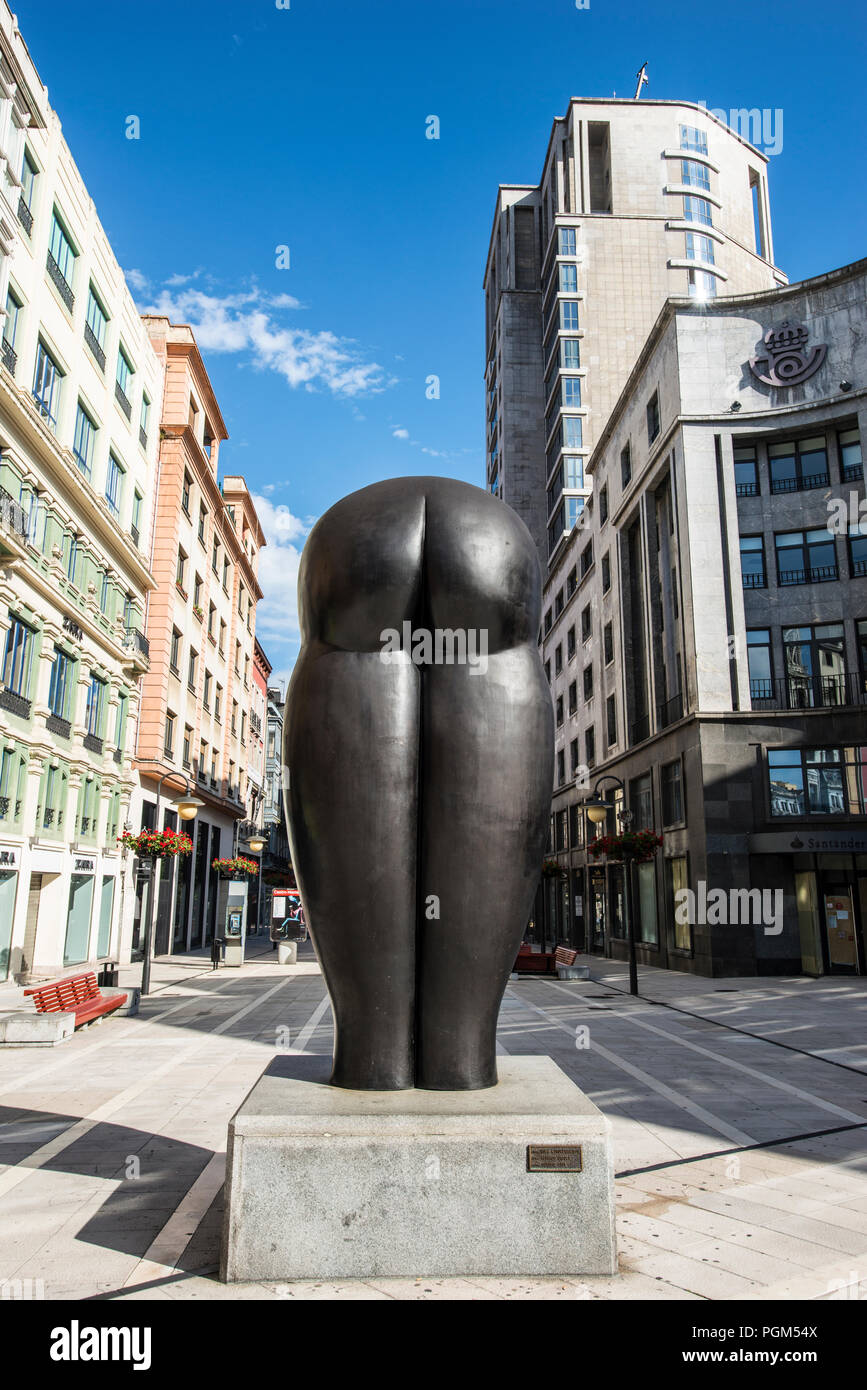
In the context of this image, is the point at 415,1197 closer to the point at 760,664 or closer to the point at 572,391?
the point at 760,664

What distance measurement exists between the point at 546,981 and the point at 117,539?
62.1 ft

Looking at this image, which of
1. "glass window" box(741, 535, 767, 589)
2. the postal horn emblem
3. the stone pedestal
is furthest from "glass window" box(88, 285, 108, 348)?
the stone pedestal

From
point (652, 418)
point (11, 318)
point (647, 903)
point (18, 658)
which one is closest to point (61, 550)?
point (18, 658)

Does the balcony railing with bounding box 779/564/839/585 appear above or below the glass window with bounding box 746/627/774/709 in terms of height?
above

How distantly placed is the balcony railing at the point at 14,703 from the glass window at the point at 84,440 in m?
7.72

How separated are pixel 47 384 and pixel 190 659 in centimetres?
1721

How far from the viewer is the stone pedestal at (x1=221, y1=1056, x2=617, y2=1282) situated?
379cm

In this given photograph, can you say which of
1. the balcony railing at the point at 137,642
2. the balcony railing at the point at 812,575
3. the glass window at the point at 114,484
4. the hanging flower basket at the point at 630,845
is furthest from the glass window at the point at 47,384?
the balcony railing at the point at 812,575

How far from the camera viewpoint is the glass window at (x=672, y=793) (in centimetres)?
2842

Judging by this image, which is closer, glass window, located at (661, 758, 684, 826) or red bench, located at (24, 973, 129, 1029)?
red bench, located at (24, 973, 129, 1029)

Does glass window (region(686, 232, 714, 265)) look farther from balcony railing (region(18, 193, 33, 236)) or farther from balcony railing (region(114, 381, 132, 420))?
balcony railing (region(18, 193, 33, 236))

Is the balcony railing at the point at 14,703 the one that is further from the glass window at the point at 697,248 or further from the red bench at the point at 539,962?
the glass window at the point at 697,248

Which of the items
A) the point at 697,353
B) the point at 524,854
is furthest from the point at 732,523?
the point at 524,854

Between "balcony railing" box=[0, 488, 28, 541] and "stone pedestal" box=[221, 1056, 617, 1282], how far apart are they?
18784mm
